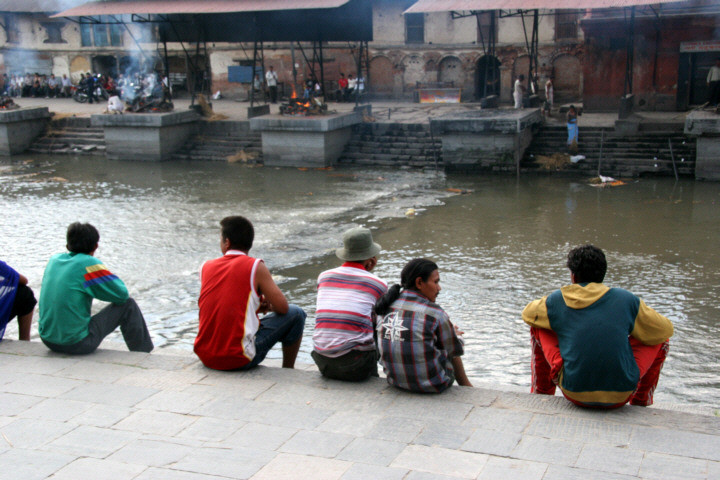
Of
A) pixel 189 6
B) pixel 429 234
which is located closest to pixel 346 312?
pixel 429 234

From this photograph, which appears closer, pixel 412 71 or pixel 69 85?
pixel 412 71

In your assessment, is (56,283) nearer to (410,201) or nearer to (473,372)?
(473,372)

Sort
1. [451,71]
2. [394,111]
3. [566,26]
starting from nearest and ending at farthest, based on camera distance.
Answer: [394,111]
[566,26]
[451,71]

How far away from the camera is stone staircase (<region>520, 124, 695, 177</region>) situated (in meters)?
16.0

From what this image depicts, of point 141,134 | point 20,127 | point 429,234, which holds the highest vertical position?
point 20,127

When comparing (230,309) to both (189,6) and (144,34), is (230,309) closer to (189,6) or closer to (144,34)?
(189,6)

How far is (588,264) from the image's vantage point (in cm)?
411

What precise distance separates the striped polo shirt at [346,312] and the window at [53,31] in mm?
34808

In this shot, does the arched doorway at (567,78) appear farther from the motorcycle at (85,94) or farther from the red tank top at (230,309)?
the red tank top at (230,309)

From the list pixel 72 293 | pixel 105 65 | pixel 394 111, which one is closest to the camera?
pixel 72 293

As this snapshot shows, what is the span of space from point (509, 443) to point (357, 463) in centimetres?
85

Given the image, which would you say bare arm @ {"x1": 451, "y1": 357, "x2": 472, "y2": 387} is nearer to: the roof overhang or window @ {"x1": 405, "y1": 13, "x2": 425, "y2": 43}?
the roof overhang

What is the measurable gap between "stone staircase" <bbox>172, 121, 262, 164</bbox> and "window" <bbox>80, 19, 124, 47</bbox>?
15.2 meters

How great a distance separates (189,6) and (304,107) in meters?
4.87
